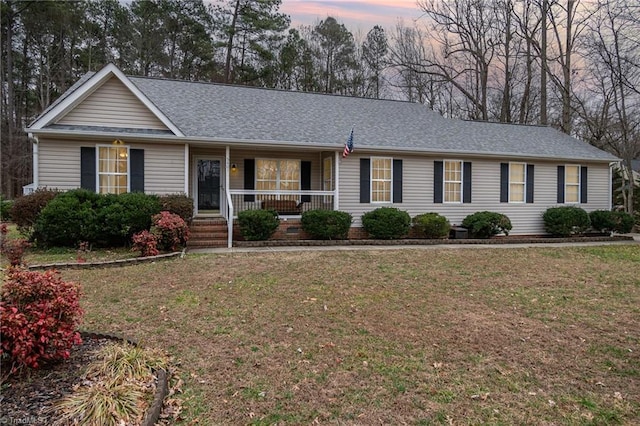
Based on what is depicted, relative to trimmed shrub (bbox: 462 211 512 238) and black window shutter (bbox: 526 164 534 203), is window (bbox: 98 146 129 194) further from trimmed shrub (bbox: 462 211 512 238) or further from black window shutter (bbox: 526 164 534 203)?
black window shutter (bbox: 526 164 534 203)

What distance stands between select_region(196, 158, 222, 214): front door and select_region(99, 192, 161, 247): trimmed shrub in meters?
3.46

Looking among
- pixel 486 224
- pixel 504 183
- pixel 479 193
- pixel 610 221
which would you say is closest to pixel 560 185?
pixel 610 221

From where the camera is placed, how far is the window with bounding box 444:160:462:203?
14609mm

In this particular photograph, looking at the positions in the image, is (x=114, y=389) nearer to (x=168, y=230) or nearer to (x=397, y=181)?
(x=168, y=230)

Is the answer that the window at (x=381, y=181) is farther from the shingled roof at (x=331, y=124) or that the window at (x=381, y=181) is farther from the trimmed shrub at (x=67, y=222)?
the trimmed shrub at (x=67, y=222)

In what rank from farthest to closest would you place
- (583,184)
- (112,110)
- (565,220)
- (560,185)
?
(583,184), (560,185), (565,220), (112,110)

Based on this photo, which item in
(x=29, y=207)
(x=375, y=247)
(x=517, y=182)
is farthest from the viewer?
(x=517, y=182)

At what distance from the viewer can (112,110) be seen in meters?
11.3

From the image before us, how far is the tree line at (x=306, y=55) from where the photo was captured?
80.5ft

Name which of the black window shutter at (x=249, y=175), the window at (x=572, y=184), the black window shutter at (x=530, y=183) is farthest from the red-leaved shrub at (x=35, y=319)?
the window at (x=572, y=184)

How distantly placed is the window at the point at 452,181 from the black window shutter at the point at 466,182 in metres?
0.11

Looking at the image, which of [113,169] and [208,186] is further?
[208,186]

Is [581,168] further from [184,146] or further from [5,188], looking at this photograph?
[5,188]

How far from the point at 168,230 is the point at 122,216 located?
4.65 feet
